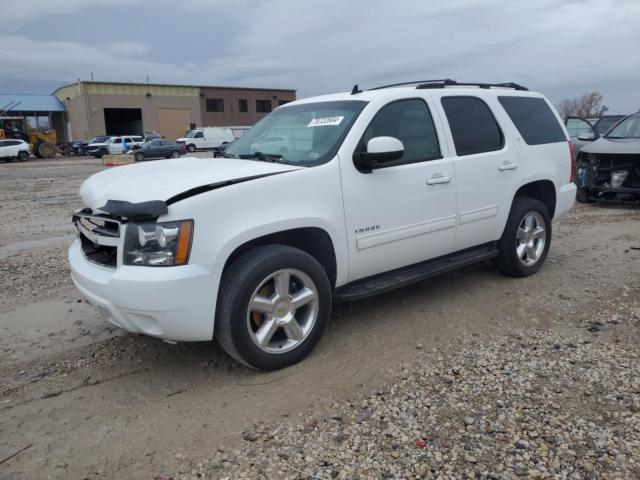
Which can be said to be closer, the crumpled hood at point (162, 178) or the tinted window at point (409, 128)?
the crumpled hood at point (162, 178)

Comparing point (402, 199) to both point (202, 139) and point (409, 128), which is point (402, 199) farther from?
point (202, 139)

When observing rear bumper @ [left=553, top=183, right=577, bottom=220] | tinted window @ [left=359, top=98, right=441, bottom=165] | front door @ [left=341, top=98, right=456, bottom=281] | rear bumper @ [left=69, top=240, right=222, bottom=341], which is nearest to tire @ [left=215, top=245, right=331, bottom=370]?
rear bumper @ [left=69, top=240, right=222, bottom=341]

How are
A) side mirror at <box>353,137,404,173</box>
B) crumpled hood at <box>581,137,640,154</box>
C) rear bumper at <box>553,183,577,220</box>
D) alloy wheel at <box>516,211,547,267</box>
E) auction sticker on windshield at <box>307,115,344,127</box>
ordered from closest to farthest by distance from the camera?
side mirror at <box>353,137,404,173</box> → auction sticker on windshield at <box>307,115,344,127</box> → alloy wheel at <box>516,211,547,267</box> → rear bumper at <box>553,183,577,220</box> → crumpled hood at <box>581,137,640,154</box>

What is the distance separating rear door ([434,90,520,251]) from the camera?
4520 mm

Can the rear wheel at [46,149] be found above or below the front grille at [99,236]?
above

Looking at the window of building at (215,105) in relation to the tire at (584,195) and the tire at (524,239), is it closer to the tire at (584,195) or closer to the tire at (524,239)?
the tire at (584,195)

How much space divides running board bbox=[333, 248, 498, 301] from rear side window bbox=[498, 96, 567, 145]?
1.29 m

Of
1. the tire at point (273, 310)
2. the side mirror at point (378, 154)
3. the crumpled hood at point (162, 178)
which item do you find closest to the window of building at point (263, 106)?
the crumpled hood at point (162, 178)

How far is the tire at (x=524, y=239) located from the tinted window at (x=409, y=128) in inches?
50.8

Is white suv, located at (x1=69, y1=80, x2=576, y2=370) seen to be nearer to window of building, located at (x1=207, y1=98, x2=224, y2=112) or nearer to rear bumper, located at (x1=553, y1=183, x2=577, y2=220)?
rear bumper, located at (x1=553, y1=183, x2=577, y2=220)

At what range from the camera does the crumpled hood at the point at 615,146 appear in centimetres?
896

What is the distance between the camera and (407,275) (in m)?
4.19

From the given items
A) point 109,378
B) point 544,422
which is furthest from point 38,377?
point 544,422

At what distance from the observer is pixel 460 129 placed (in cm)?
459
